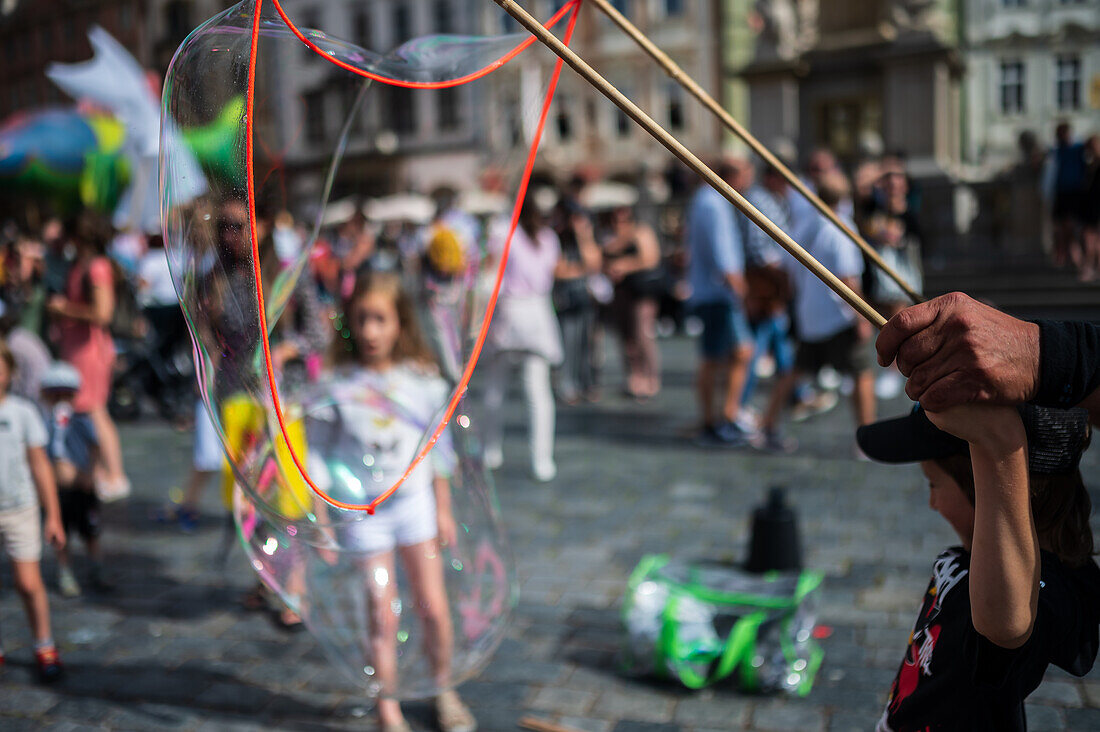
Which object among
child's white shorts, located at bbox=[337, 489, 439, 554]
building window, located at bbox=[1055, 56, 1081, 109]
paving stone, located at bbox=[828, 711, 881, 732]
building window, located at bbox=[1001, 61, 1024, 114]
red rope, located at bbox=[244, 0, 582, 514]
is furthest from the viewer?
building window, located at bbox=[1055, 56, 1081, 109]

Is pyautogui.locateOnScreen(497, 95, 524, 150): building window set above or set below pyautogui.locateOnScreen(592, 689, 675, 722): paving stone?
above

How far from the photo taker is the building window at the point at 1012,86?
324 inches

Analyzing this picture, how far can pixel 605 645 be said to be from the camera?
12.0 ft

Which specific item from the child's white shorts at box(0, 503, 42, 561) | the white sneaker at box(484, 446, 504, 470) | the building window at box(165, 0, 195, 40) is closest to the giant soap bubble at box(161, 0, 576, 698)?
the child's white shorts at box(0, 503, 42, 561)

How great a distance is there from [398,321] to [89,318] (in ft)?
11.2

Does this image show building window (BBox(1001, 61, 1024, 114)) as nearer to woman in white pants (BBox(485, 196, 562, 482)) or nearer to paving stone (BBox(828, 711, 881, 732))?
woman in white pants (BBox(485, 196, 562, 482))

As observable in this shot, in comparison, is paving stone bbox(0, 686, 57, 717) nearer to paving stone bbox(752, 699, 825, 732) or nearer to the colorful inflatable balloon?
paving stone bbox(752, 699, 825, 732)

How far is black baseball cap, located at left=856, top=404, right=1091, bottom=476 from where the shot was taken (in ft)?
4.46

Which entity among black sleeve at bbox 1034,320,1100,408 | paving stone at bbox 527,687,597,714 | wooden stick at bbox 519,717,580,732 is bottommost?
paving stone at bbox 527,687,597,714

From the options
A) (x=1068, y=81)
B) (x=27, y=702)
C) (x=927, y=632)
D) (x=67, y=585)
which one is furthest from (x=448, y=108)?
(x=927, y=632)

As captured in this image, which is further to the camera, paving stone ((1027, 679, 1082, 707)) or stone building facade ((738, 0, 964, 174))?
stone building facade ((738, 0, 964, 174))

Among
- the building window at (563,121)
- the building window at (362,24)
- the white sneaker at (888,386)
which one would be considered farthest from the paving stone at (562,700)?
the building window at (362,24)

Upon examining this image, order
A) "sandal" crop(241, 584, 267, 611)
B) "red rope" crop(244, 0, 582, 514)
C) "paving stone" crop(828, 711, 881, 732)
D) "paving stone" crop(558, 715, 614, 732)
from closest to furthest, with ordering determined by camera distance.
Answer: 1. "red rope" crop(244, 0, 582, 514)
2. "paving stone" crop(828, 711, 881, 732)
3. "paving stone" crop(558, 715, 614, 732)
4. "sandal" crop(241, 584, 267, 611)

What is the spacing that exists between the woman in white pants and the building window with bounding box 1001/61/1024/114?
4.72 m
